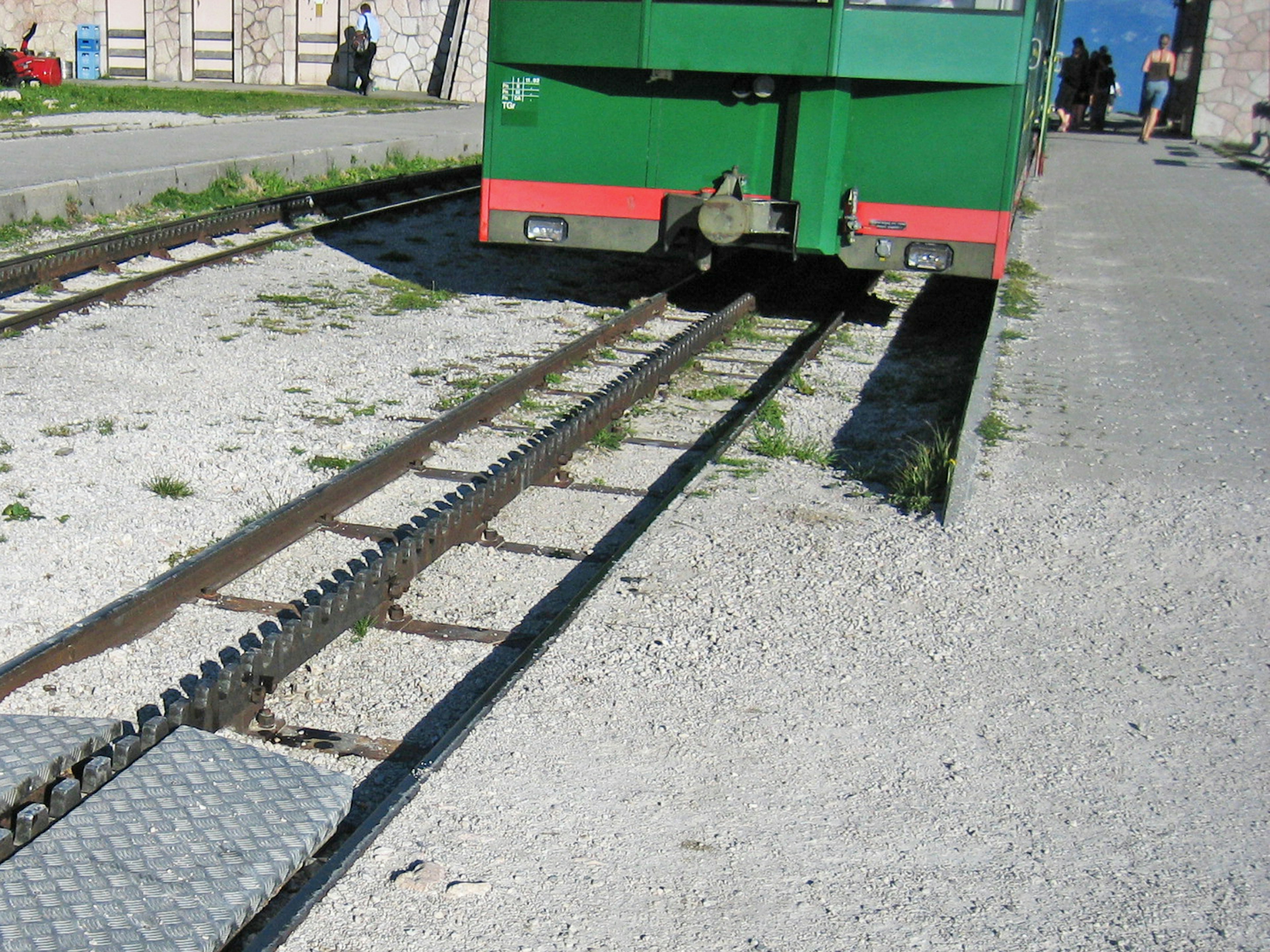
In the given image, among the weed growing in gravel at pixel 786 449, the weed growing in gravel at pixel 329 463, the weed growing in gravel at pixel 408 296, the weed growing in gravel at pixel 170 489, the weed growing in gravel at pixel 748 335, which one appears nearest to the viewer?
the weed growing in gravel at pixel 170 489

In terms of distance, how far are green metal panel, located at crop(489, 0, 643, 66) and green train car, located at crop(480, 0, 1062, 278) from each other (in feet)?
0.04

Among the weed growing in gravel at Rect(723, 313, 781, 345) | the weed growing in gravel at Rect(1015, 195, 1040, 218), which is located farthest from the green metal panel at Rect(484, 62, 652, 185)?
the weed growing in gravel at Rect(1015, 195, 1040, 218)

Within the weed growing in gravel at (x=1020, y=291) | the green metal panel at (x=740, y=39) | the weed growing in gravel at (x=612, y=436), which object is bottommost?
the weed growing in gravel at (x=612, y=436)

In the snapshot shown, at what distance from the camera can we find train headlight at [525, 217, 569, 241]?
362 inches

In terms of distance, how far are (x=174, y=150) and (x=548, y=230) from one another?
8107 millimetres

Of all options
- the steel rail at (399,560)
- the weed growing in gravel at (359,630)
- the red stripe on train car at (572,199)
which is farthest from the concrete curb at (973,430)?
the weed growing in gravel at (359,630)

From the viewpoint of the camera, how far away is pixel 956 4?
8164 mm

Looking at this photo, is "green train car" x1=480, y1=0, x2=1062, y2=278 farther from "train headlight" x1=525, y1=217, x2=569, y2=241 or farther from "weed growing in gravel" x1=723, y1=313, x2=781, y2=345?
"weed growing in gravel" x1=723, y1=313, x2=781, y2=345

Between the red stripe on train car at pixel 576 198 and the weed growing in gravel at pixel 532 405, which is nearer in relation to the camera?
the weed growing in gravel at pixel 532 405

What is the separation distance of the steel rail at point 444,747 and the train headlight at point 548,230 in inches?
114

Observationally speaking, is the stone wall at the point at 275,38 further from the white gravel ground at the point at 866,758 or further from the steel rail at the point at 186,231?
the white gravel ground at the point at 866,758

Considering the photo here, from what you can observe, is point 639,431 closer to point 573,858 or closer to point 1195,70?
point 573,858

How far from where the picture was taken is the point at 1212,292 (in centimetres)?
1142

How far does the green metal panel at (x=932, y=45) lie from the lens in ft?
26.8
